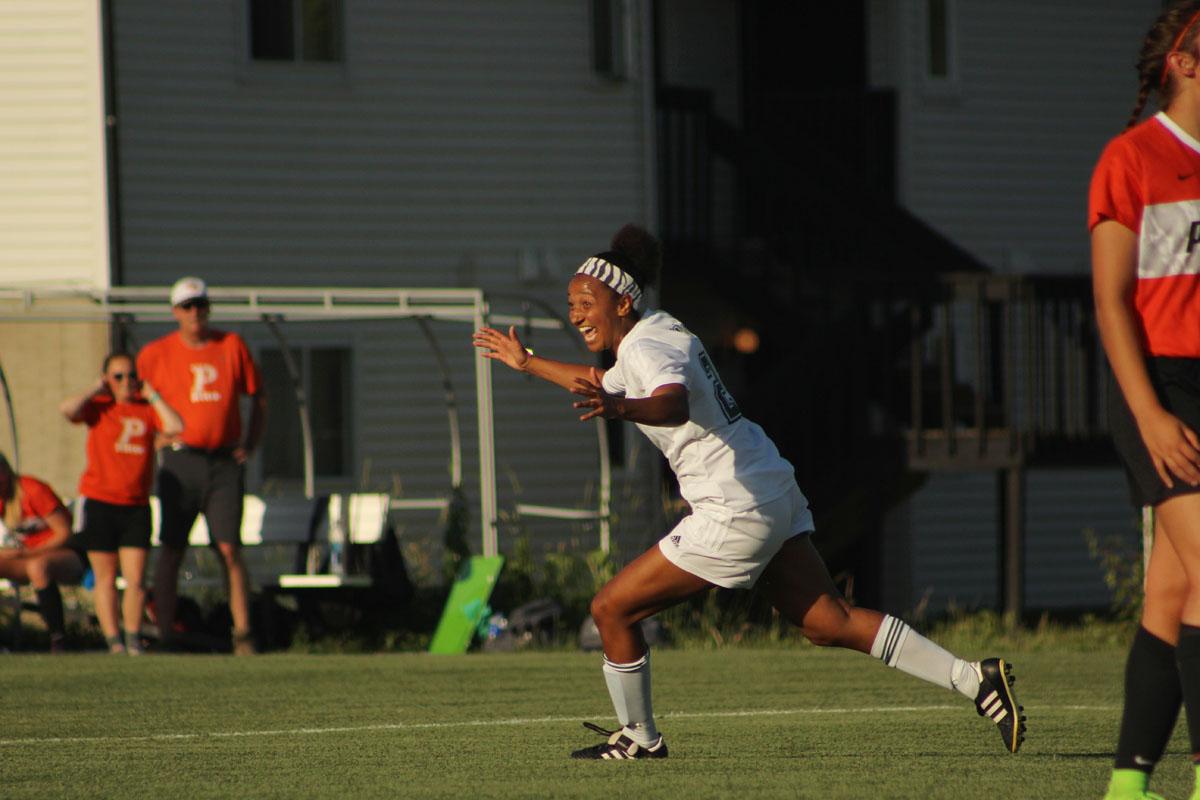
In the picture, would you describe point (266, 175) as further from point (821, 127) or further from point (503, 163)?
point (821, 127)

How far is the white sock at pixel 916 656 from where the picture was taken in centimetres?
699

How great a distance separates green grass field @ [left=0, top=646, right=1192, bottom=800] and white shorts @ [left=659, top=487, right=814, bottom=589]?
2.25 feet

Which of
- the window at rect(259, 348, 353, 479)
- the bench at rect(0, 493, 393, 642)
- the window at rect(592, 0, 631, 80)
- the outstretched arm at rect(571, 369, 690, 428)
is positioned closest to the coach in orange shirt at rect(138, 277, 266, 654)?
the bench at rect(0, 493, 393, 642)

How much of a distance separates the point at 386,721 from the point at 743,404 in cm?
964

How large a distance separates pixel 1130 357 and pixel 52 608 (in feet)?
32.9

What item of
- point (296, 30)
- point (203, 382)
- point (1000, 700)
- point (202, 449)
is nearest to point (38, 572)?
point (202, 449)

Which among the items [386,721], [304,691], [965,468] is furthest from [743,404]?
[386,721]

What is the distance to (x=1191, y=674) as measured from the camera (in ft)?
16.8

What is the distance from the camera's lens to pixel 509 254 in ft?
65.0

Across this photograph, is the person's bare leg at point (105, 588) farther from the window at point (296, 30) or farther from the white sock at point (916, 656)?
the white sock at point (916, 656)

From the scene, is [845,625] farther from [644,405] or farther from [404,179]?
[404,179]

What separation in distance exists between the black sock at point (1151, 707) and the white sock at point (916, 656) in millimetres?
1633

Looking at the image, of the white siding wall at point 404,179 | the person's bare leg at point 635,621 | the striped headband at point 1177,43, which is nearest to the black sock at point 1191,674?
the striped headband at point 1177,43

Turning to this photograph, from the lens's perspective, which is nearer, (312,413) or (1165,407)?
(1165,407)
